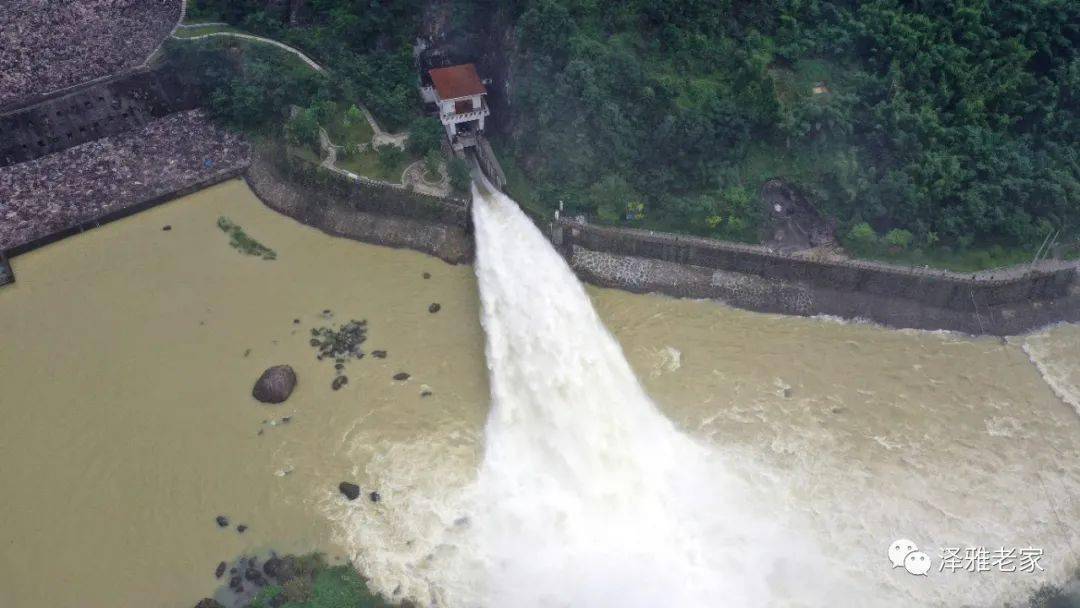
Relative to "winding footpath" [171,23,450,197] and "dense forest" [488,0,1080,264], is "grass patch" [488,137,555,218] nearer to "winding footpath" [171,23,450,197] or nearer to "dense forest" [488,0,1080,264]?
"dense forest" [488,0,1080,264]

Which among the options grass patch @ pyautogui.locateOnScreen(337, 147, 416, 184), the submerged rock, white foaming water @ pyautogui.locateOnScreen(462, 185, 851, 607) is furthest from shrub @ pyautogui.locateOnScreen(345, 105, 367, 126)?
the submerged rock

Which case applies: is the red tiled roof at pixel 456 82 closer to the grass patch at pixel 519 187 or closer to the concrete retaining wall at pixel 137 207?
the grass patch at pixel 519 187

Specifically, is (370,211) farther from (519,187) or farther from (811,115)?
(811,115)

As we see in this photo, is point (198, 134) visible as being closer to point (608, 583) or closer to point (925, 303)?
point (608, 583)

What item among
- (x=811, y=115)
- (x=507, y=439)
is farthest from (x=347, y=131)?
(x=811, y=115)

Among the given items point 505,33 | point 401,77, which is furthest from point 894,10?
point 401,77
